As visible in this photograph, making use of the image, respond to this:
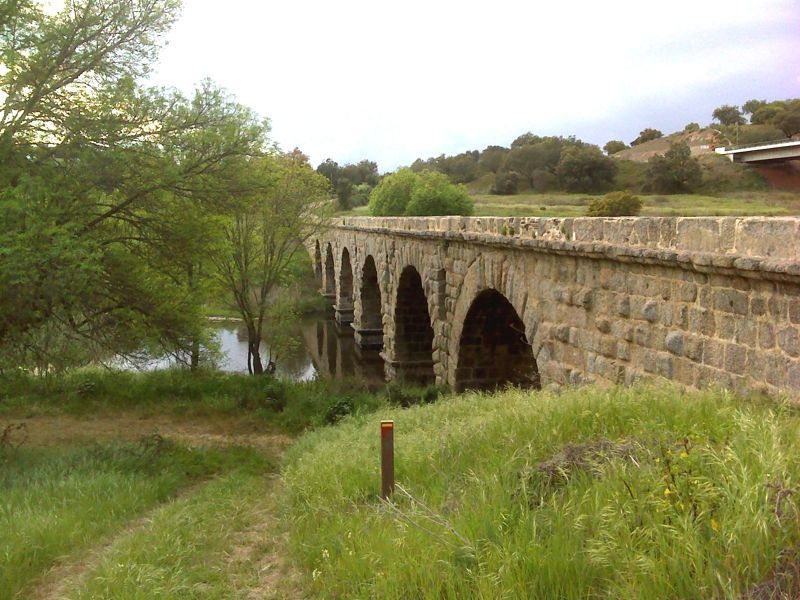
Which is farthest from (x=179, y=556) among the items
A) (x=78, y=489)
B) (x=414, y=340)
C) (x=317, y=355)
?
Result: (x=317, y=355)

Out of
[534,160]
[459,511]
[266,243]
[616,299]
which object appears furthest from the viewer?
[534,160]

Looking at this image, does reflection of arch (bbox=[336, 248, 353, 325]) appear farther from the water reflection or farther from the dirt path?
the dirt path

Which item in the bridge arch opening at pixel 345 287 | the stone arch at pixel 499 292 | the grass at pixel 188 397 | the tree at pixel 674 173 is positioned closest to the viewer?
the stone arch at pixel 499 292

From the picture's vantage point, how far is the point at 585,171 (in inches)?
1540

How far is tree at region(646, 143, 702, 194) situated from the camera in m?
29.8

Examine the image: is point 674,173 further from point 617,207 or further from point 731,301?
point 731,301

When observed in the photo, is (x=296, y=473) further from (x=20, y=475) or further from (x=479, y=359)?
(x=479, y=359)

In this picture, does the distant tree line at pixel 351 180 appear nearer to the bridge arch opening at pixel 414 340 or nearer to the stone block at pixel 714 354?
the bridge arch opening at pixel 414 340

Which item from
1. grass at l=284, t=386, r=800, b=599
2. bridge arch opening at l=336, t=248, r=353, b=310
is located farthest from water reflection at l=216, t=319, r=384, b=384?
grass at l=284, t=386, r=800, b=599

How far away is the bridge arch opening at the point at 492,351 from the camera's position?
11961mm

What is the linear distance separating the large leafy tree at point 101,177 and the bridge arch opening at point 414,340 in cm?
911

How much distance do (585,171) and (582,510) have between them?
38311 millimetres

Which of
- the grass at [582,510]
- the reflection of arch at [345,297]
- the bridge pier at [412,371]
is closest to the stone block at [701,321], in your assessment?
the grass at [582,510]

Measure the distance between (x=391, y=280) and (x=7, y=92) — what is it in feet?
38.2
